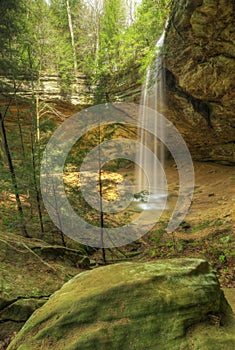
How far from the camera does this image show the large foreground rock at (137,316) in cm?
158

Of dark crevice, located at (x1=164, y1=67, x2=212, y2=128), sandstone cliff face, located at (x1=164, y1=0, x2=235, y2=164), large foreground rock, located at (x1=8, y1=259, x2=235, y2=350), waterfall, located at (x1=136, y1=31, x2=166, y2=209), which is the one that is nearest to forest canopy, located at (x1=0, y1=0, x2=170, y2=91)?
waterfall, located at (x1=136, y1=31, x2=166, y2=209)

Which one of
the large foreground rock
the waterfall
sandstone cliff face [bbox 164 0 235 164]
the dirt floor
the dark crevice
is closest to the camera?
the large foreground rock

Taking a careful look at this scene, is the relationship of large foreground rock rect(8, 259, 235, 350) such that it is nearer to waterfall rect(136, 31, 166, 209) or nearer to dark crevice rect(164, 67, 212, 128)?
waterfall rect(136, 31, 166, 209)

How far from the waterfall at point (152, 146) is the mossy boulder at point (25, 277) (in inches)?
167

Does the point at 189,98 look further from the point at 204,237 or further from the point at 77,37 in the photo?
the point at 77,37

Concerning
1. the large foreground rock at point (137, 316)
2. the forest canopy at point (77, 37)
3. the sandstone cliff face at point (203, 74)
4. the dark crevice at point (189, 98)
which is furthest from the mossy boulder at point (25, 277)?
the dark crevice at point (189, 98)

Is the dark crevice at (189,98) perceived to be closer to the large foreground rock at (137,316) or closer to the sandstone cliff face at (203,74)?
the sandstone cliff face at (203,74)

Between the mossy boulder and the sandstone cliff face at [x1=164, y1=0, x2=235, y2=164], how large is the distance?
28.4ft

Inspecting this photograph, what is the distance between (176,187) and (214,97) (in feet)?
19.7

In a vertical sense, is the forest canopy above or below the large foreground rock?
above

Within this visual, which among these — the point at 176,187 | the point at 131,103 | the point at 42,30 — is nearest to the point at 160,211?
the point at 176,187

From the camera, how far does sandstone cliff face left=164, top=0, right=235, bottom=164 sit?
7.25 m

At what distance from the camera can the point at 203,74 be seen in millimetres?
9062

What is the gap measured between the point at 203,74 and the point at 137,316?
9830 millimetres
